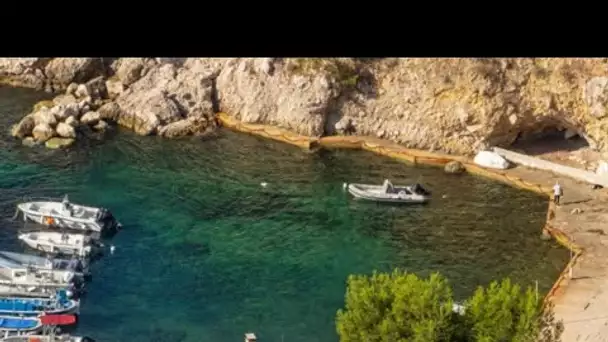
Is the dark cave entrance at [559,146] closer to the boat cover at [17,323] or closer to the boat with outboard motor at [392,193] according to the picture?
the boat with outboard motor at [392,193]

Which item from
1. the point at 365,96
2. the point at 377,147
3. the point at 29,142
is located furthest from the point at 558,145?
the point at 29,142

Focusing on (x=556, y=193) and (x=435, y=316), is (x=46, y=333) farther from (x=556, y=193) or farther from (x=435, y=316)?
(x=556, y=193)

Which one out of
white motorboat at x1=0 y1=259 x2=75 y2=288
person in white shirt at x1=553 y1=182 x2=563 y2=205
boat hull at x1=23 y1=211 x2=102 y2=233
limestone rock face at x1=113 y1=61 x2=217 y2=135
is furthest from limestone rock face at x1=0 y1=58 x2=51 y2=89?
person in white shirt at x1=553 y1=182 x2=563 y2=205

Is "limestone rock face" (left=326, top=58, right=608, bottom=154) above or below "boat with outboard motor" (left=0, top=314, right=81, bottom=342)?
above

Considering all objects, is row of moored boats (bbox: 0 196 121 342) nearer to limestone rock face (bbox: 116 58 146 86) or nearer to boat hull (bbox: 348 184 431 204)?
boat hull (bbox: 348 184 431 204)
